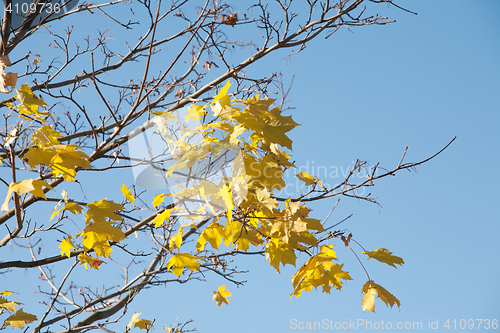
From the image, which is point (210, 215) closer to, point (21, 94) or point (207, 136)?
point (207, 136)

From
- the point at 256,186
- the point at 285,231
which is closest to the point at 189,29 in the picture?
the point at 256,186

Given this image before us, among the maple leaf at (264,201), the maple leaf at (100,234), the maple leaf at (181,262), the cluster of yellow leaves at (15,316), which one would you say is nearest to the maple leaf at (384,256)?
the maple leaf at (264,201)

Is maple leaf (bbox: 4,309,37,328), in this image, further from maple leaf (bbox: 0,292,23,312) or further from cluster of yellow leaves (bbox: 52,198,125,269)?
cluster of yellow leaves (bbox: 52,198,125,269)

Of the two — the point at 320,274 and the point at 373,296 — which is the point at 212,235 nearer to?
the point at 320,274

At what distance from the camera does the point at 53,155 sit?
1868 mm

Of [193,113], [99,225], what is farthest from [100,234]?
[193,113]

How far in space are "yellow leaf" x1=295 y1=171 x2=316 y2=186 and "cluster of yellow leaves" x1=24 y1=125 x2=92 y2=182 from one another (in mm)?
1279

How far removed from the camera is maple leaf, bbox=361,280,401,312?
1748mm

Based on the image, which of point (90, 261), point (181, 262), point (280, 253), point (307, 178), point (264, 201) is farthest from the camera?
point (90, 261)

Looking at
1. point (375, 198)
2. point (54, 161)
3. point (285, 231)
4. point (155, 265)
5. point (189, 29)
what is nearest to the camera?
point (285, 231)

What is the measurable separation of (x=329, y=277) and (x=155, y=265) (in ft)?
12.1

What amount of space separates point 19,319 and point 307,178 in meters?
2.87

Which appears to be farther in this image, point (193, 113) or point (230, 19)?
point (230, 19)

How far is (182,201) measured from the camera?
1.83m
